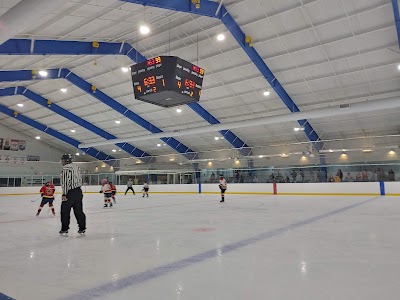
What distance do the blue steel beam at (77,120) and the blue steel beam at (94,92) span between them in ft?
11.5

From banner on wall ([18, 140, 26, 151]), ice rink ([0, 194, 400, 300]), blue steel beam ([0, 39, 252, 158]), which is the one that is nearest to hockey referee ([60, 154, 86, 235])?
ice rink ([0, 194, 400, 300])

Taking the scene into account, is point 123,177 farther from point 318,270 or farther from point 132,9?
point 318,270

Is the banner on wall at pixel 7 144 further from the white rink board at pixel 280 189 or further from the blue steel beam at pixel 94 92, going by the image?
Result: the blue steel beam at pixel 94 92

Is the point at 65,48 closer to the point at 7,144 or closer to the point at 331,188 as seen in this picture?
the point at 331,188

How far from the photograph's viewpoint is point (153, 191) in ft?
74.9

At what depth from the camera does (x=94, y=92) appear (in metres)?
18.8

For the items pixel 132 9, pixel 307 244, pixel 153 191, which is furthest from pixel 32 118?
pixel 307 244

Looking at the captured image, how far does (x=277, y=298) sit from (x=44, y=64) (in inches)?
643

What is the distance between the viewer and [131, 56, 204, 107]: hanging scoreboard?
968 cm

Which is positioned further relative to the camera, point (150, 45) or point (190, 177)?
point (190, 177)

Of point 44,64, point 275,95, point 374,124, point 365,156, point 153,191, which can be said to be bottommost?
point 153,191

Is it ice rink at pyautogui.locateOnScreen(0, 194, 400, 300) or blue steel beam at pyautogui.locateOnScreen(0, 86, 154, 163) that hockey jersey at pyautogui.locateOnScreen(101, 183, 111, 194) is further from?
blue steel beam at pyautogui.locateOnScreen(0, 86, 154, 163)

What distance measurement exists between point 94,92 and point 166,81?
424 inches

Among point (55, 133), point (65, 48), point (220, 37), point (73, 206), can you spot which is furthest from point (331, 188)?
point (55, 133)
